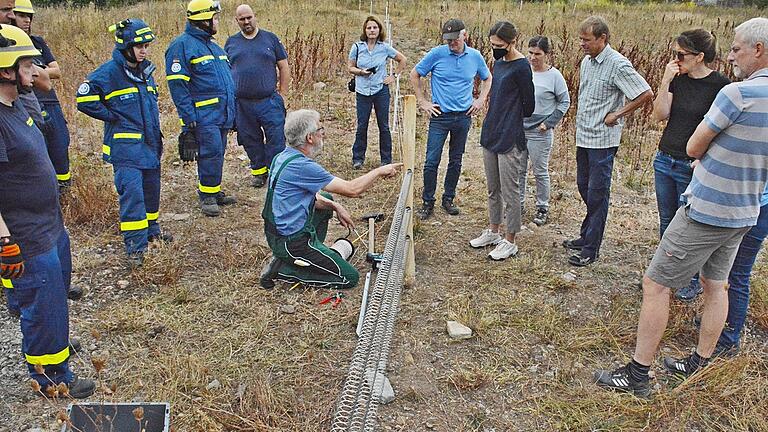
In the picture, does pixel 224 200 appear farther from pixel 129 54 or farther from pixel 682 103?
pixel 682 103

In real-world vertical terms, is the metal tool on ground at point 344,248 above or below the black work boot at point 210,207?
above

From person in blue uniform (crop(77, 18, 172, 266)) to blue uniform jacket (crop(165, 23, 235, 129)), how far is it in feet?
2.26

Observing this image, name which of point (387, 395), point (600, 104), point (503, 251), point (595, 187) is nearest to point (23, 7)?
point (387, 395)

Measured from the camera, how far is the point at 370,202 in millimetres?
6297

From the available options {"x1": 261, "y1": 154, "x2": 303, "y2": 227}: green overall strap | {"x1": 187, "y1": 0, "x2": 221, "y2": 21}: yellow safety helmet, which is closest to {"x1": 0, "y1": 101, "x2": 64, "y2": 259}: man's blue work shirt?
{"x1": 261, "y1": 154, "x2": 303, "y2": 227}: green overall strap

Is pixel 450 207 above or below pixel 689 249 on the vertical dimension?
below

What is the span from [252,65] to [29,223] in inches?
139

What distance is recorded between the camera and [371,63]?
6750 millimetres

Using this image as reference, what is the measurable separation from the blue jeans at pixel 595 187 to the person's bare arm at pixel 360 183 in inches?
62.4

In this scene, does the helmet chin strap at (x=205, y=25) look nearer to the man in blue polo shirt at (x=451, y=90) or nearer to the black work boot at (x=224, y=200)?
the black work boot at (x=224, y=200)

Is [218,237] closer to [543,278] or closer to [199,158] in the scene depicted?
[199,158]

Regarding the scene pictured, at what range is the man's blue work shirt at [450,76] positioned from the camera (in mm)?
5512

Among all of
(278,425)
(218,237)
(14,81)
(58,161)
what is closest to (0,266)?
(14,81)

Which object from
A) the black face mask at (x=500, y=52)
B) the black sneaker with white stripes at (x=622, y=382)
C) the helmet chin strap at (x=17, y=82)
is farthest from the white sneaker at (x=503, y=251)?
the helmet chin strap at (x=17, y=82)
